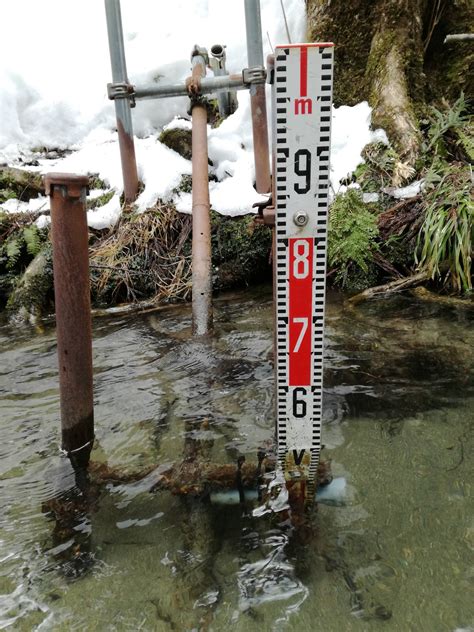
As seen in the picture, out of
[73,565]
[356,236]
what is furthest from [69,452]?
[356,236]

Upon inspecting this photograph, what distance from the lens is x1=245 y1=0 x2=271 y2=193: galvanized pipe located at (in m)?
4.85

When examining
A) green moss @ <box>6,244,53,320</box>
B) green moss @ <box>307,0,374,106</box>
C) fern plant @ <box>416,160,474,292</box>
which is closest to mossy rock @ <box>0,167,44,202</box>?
green moss @ <box>6,244,53,320</box>

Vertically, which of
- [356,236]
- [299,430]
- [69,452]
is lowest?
[69,452]

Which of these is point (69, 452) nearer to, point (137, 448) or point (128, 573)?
point (137, 448)

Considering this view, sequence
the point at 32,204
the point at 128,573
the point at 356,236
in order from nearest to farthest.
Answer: the point at 128,573 → the point at 356,236 → the point at 32,204

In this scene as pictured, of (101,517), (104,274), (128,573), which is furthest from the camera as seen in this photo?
Answer: (104,274)

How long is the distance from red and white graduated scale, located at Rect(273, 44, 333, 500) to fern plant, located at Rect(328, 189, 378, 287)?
10.5 ft

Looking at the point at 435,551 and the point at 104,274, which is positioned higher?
the point at 104,274

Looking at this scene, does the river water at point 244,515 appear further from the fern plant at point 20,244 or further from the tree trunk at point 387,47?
the tree trunk at point 387,47

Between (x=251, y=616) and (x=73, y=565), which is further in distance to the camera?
(x=73, y=565)

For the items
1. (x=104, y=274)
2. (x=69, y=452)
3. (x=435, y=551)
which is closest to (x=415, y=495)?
(x=435, y=551)

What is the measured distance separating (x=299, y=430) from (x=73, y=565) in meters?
0.91

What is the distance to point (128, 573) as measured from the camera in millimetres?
1601

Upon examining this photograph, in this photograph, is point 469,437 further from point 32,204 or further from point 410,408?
point 32,204
